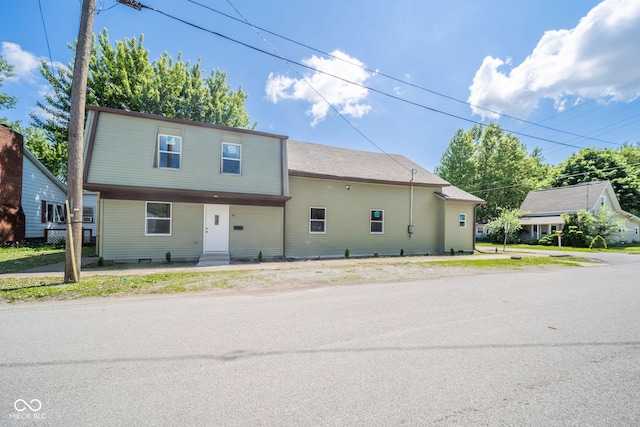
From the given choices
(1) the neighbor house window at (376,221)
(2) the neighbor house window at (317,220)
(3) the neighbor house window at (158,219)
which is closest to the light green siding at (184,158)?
(3) the neighbor house window at (158,219)

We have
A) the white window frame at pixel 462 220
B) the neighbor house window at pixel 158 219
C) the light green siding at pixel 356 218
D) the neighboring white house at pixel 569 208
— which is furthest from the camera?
the neighboring white house at pixel 569 208

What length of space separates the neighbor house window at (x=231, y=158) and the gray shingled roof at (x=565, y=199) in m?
32.5

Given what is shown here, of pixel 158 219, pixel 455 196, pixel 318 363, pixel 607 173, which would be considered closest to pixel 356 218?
pixel 455 196

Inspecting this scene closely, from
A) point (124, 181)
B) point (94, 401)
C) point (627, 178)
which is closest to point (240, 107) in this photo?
point (124, 181)

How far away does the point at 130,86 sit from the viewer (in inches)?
829

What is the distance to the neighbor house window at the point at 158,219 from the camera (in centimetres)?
1161

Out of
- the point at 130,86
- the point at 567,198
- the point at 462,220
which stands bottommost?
the point at 462,220

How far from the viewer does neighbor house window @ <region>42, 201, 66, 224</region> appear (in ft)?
66.7

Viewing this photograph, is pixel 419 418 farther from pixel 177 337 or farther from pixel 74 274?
pixel 74 274

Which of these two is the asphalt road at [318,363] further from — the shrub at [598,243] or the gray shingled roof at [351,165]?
the shrub at [598,243]

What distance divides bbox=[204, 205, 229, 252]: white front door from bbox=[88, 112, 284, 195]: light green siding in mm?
919

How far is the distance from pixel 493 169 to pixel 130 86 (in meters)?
39.0

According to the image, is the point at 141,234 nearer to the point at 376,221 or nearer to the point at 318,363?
the point at 318,363

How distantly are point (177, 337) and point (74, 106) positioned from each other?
7.23 meters
